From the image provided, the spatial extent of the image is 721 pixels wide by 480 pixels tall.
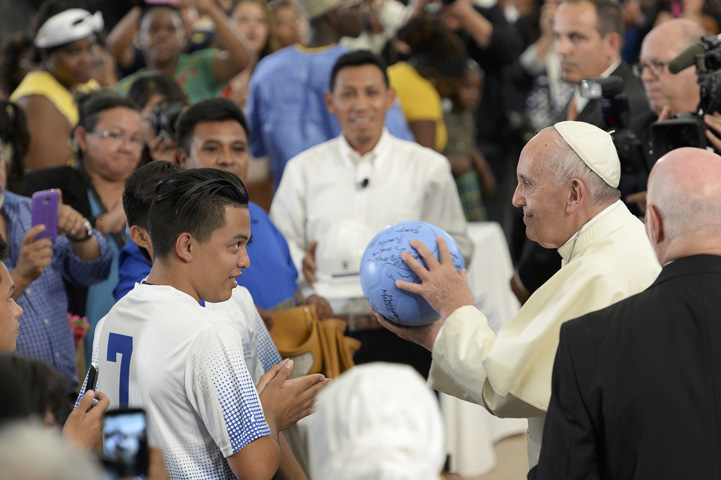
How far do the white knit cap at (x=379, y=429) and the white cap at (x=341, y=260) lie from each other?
98.9 inches

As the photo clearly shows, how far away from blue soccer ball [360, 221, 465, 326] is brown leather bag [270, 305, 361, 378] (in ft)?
1.31

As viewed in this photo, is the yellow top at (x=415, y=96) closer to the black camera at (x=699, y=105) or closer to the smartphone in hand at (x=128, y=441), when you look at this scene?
the black camera at (x=699, y=105)

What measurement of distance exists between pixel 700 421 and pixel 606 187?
0.80 metres

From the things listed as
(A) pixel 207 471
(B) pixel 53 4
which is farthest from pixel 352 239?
(B) pixel 53 4

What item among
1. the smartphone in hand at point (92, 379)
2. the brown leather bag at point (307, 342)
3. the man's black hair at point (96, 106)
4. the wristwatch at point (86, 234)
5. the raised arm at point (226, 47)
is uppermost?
the raised arm at point (226, 47)

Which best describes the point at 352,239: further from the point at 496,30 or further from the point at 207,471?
the point at 496,30

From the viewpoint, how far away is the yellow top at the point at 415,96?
5828mm

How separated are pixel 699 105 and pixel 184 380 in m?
2.44

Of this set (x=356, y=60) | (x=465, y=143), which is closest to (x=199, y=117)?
(x=356, y=60)

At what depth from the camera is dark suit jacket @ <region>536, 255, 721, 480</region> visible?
2.26 metres

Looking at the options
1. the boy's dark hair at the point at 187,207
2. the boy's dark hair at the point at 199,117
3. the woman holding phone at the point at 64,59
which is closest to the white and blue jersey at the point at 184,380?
the boy's dark hair at the point at 187,207

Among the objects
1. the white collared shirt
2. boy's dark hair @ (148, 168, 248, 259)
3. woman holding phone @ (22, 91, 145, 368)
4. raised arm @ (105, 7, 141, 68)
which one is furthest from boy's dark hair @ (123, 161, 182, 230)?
raised arm @ (105, 7, 141, 68)

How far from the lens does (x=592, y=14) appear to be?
4.85 m

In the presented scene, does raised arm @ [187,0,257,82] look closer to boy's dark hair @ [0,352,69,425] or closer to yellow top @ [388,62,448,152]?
yellow top @ [388,62,448,152]
